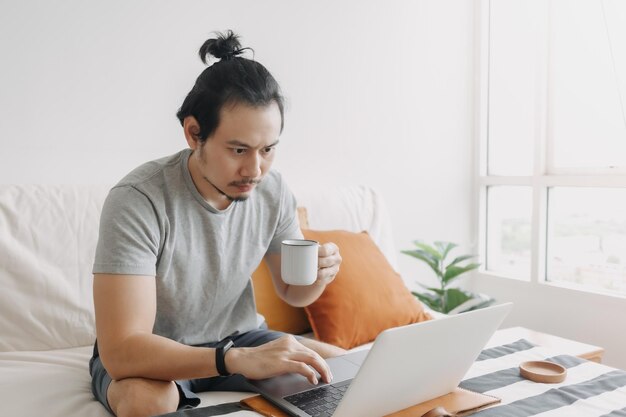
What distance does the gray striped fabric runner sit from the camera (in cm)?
108

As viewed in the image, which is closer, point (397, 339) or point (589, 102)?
point (397, 339)

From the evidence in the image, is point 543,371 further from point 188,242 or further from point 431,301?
point 431,301

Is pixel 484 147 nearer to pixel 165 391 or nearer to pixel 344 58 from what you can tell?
pixel 344 58

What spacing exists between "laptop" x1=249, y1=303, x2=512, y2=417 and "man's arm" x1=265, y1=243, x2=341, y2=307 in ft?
1.01

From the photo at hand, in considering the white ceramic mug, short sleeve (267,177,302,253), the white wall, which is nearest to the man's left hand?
the white ceramic mug

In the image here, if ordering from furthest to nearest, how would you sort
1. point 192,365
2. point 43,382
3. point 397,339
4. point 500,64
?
point 500,64, point 43,382, point 192,365, point 397,339

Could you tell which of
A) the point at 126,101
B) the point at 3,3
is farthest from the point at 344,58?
the point at 3,3

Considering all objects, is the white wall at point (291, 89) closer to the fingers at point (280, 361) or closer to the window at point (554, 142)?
the window at point (554, 142)

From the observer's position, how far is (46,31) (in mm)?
1934

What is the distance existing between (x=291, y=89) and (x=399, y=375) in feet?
5.80

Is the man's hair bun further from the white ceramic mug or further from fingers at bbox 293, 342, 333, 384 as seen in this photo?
fingers at bbox 293, 342, 333, 384

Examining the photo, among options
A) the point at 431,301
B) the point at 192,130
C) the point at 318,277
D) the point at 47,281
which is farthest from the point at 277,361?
the point at 431,301

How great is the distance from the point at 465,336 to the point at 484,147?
241 cm

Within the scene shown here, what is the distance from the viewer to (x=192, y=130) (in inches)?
54.1
